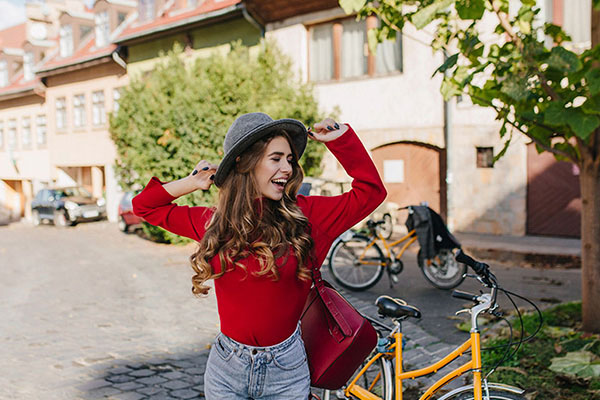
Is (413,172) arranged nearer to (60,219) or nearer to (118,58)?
(118,58)

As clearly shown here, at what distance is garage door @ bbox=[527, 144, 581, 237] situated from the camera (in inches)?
527

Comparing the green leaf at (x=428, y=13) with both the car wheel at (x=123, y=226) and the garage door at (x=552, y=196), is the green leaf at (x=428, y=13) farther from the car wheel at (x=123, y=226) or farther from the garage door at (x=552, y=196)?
the car wheel at (x=123, y=226)

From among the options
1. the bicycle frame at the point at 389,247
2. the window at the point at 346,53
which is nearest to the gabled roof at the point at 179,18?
the window at the point at 346,53

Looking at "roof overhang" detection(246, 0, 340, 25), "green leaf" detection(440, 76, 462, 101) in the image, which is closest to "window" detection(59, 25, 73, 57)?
"roof overhang" detection(246, 0, 340, 25)

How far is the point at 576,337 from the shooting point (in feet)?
17.2

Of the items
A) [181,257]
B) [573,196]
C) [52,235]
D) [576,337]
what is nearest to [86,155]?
[52,235]

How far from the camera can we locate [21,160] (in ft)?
108

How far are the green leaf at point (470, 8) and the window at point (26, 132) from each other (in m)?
31.8

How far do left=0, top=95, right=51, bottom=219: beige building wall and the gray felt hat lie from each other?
100ft

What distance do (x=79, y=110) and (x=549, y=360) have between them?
87.1 ft

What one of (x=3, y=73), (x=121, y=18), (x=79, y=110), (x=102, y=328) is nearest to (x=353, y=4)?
(x=102, y=328)

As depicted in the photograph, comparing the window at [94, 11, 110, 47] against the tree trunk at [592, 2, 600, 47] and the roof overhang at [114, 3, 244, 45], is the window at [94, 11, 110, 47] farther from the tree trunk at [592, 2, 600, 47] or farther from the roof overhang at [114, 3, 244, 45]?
the tree trunk at [592, 2, 600, 47]

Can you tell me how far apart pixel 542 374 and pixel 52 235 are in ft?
62.9

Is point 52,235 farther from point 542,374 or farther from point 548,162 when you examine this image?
point 542,374
